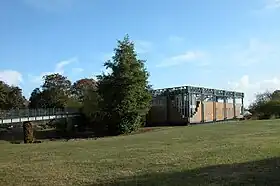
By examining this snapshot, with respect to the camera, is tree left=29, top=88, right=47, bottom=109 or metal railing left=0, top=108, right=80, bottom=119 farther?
tree left=29, top=88, right=47, bottom=109

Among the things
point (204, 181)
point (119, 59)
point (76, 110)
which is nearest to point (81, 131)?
point (76, 110)

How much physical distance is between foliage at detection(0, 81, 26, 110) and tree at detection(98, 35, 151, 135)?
4220 cm

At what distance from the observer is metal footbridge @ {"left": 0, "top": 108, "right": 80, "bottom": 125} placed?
2603 inches

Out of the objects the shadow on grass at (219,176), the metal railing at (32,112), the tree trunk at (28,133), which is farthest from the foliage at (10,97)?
the shadow on grass at (219,176)

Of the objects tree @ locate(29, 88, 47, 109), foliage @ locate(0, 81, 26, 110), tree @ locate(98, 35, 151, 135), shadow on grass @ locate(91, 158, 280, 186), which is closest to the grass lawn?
shadow on grass @ locate(91, 158, 280, 186)

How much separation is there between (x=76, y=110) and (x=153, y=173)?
2763 inches

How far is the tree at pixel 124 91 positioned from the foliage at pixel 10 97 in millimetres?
42205

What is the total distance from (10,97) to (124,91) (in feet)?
171

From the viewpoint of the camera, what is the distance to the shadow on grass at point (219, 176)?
12445mm

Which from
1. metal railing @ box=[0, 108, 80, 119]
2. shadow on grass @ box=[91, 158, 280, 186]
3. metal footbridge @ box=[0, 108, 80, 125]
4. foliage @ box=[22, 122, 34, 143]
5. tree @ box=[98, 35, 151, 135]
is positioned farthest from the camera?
metal railing @ box=[0, 108, 80, 119]

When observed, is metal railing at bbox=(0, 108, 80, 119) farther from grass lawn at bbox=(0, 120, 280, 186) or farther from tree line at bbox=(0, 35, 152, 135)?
grass lawn at bbox=(0, 120, 280, 186)

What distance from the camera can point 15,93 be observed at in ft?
352

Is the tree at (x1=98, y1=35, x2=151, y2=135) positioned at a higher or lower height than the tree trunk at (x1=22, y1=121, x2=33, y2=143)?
higher

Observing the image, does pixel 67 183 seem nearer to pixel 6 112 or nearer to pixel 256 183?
pixel 256 183
